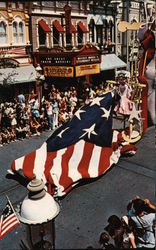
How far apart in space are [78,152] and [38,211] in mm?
3594

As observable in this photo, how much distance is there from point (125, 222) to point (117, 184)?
91.9 inches

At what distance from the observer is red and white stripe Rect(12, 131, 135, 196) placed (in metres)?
6.68

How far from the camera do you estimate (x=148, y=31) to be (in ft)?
23.9

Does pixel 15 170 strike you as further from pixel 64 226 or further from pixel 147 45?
pixel 147 45

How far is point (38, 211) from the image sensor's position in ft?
11.6

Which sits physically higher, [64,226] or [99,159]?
[99,159]

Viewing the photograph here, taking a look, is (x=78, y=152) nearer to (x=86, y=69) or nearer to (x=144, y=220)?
(x=144, y=220)

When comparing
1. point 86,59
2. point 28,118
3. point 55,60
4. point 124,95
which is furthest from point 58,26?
point 124,95

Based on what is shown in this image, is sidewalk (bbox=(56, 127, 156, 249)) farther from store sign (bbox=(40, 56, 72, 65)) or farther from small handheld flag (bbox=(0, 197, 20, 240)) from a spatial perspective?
store sign (bbox=(40, 56, 72, 65))

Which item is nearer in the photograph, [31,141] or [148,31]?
[148,31]

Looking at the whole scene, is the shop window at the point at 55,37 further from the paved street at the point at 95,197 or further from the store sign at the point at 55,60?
the paved street at the point at 95,197

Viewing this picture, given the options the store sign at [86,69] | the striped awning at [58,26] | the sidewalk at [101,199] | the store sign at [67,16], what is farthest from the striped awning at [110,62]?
the sidewalk at [101,199]

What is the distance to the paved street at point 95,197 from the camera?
5328 mm

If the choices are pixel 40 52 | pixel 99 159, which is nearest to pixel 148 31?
pixel 99 159
